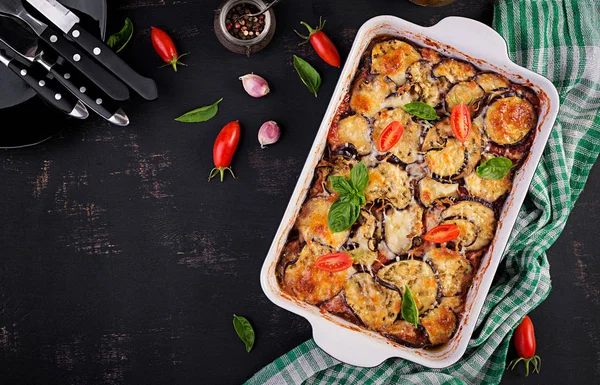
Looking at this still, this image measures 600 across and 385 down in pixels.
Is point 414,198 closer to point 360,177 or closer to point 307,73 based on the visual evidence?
point 360,177

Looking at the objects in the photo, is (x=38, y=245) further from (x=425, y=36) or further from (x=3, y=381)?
(x=425, y=36)

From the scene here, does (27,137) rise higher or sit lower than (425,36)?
lower

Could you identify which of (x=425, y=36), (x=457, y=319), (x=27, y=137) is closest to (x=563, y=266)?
(x=457, y=319)

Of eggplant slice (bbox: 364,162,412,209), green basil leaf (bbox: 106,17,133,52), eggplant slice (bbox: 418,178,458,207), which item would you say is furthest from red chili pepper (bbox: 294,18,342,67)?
green basil leaf (bbox: 106,17,133,52)

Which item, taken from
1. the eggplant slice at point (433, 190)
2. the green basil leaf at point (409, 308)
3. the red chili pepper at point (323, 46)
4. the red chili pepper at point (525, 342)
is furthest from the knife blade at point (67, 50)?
the red chili pepper at point (525, 342)

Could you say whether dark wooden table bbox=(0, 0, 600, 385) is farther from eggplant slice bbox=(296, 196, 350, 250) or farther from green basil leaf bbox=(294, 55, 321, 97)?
eggplant slice bbox=(296, 196, 350, 250)

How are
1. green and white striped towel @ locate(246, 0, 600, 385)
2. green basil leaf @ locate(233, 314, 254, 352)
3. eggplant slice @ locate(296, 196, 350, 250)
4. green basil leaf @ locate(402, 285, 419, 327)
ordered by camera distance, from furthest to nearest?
green basil leaf @ locate(233, 314, 254, 352) → green and white striped towel @ locate(246, 0, 600, 385) → eggplant slice @ locate(296, 196, 350, 250) → green basil leaf @ locate(402, 285, 419, 327)
